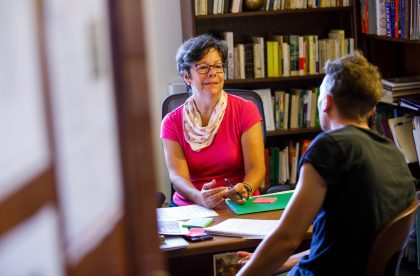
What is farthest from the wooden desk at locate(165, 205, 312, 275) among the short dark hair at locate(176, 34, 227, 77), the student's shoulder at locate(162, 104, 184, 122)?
the short dark hair at locate(176, 34, 227, 77)

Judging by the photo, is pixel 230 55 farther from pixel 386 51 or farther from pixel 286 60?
pixel 386 51

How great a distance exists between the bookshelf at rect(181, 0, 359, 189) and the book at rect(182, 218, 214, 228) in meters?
1.81

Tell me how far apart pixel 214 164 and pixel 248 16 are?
1573 mm

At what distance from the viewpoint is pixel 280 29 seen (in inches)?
166

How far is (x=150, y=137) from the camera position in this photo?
68 cm

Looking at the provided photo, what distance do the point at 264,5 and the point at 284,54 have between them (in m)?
0.32

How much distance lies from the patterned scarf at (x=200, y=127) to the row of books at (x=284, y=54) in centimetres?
111

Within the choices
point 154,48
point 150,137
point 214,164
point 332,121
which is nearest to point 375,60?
point 154,48

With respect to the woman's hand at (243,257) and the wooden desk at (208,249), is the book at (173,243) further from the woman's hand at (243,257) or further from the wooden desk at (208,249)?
the woman's hand at (243,257)

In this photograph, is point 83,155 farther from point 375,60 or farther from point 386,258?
point 375,60

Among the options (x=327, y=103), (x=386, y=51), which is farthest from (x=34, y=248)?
(x=386, y=51)

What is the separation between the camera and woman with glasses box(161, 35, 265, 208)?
2.82 m

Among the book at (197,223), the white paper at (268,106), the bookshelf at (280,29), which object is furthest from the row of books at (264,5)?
the book at (197,223)

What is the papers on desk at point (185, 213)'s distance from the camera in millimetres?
2340
